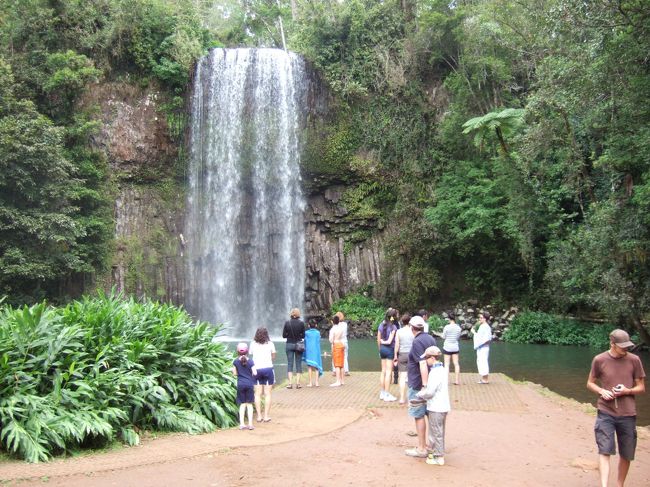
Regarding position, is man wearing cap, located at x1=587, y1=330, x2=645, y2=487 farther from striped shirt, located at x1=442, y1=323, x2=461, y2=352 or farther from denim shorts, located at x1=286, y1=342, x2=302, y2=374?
denim shorts, located at x1=286, y1=342, x2=302, y2=374

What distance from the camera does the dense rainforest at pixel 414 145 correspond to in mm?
18047

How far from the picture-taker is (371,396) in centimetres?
1100

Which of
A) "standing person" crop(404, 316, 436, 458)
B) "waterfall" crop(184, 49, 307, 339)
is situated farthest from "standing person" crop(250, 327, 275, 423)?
"waterfall" crop(184, 49, 307, 339)

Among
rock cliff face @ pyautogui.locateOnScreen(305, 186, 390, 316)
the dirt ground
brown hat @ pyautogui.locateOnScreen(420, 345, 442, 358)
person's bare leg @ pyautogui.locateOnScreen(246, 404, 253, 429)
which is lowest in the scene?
the dirt ground

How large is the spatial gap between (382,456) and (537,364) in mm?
11884

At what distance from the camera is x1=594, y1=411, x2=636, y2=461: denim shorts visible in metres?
5.48

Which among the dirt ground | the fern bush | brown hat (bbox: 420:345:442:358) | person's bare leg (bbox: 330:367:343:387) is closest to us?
the dirt ground

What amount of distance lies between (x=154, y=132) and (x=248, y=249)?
25.5ft

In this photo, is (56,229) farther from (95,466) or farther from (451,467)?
(451,467)

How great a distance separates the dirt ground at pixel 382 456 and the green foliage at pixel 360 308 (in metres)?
17.9

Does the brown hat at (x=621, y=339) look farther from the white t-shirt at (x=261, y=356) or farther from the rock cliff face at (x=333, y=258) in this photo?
the rock cliff face at (x=333, y=258)

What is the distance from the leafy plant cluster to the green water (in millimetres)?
935

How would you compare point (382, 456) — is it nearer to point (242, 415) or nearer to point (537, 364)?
point (242, 415)

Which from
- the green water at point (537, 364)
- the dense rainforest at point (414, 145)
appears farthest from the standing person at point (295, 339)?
the dense rainforest at point (414, 145)
